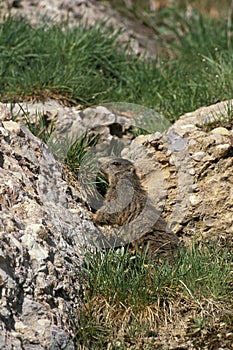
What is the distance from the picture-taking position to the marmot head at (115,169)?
5633 millimetres

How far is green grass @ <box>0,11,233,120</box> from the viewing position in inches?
266

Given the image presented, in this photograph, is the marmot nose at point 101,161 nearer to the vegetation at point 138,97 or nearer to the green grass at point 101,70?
the vegetation at point 138,97

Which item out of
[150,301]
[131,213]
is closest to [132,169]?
[131,213]

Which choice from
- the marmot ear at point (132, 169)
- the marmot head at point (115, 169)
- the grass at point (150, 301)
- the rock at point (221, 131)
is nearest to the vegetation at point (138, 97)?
the grass at point (150, 301)

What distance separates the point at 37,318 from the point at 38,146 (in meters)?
1.53

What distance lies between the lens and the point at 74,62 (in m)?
7.25

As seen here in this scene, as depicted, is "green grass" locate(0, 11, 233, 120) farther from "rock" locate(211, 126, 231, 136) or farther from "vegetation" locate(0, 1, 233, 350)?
"rock" locate(211, 126, 231, 136)

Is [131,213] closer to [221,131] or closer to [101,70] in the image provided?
[221,131]

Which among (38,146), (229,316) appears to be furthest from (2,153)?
(229,316)

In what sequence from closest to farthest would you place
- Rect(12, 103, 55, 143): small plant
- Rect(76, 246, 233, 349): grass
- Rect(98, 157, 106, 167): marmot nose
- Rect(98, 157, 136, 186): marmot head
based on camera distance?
Rect(76, 246, 233, 349): grass, Rect(98, 157, 136, 186): marmot head, Rect(98, 157, 106, 167): marmot nose, Rect(12, 103, 55, 143): small plant

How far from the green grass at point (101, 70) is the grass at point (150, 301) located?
93.1 inches

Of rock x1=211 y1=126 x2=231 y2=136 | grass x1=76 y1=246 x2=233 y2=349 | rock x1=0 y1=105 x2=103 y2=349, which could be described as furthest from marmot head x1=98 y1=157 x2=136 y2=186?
grass x1=76 y1=246 x2=233 y2=349

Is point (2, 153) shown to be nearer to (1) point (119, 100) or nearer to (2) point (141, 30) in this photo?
(1) point (119, 100)

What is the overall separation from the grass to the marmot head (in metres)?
1.03
